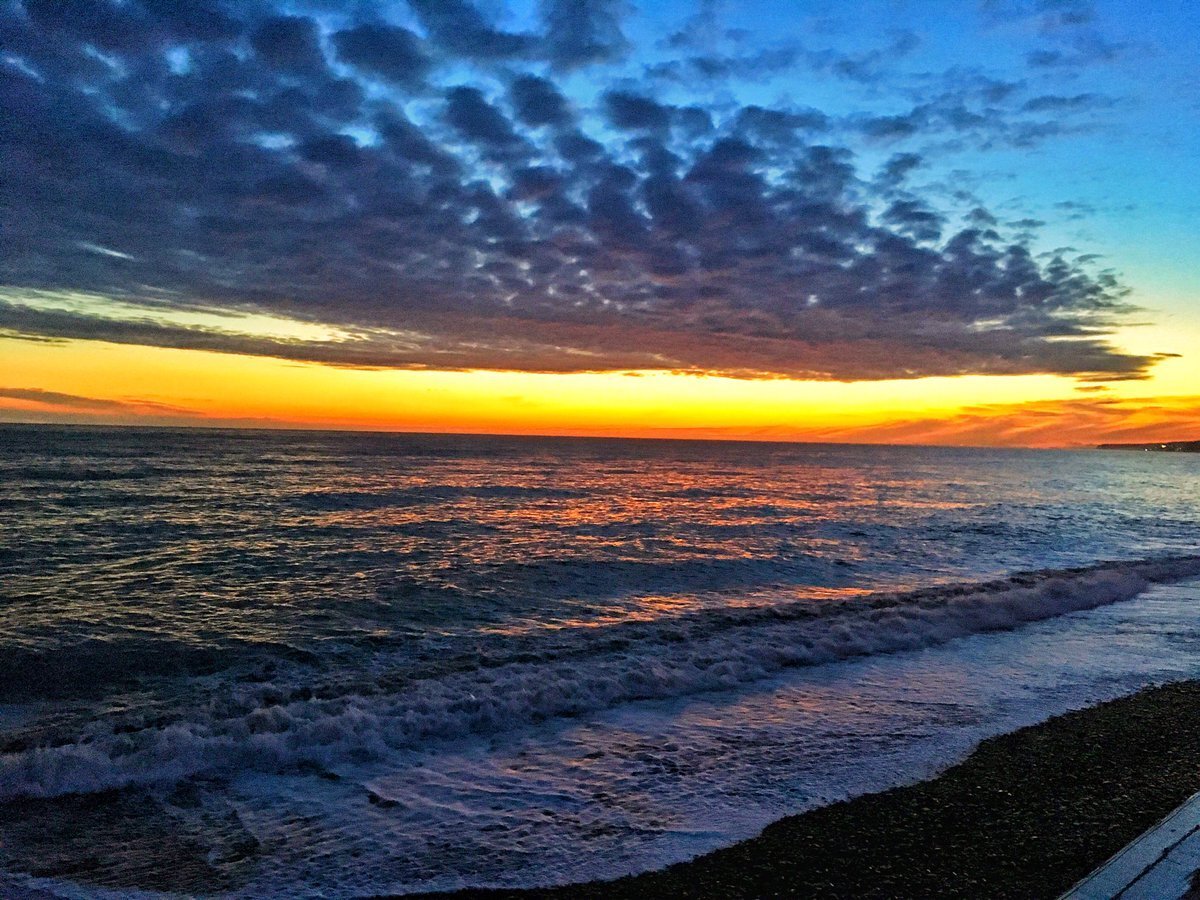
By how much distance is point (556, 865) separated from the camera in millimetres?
5668

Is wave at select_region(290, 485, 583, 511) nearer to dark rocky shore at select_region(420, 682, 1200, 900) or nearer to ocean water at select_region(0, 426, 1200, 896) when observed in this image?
ocean water at select_region(0, 426, 1200, 896)

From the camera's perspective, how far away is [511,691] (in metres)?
10.2

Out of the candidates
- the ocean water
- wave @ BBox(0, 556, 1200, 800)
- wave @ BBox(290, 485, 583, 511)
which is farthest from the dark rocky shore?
wave @ BBox(290, 485, 583, 511)

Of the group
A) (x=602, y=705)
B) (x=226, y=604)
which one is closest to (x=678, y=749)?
(x=602, y=705)

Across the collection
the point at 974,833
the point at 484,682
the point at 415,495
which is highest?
the point at 974,833

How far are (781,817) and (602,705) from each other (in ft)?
13.2

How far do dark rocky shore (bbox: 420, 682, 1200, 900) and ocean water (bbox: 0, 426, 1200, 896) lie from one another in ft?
1.19

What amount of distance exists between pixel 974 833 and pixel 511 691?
6.20 meters

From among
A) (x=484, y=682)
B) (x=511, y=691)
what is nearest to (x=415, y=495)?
(x=484, y=682)

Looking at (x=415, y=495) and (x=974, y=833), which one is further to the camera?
(x=415, y=495)

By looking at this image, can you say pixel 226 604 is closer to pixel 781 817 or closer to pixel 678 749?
pixel 678 749

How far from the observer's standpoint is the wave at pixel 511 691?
25.5 ft

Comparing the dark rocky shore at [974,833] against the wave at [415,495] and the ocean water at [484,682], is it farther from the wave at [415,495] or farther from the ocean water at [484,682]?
the wave at [415,495]

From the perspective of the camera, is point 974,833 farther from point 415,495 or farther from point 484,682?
point 415,495
